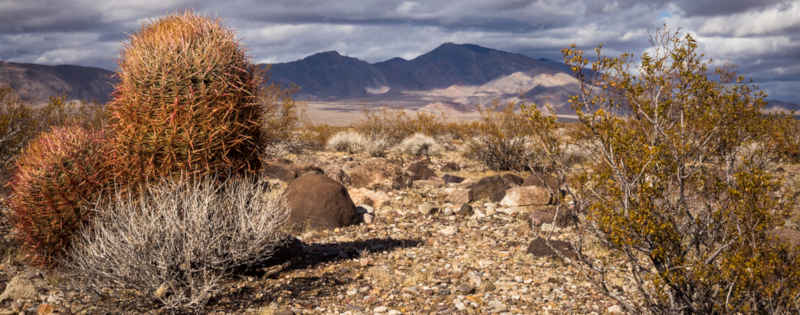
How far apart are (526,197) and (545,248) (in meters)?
3.28

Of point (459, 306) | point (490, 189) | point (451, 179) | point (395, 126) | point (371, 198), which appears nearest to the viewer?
point (459, 306)

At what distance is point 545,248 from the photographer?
7359mm

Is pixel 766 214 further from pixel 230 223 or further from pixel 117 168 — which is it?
pixel 117 168

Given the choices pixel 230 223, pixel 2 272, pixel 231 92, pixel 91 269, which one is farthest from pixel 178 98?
pixel 2 272

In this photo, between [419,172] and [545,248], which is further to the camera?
[419,172]

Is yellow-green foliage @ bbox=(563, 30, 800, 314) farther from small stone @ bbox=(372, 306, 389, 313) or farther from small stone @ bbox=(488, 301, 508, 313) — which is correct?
small stone @ bbox=(372, 306, 389, 313)

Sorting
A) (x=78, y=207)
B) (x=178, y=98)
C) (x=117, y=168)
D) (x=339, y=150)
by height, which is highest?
(x=178, y=98)

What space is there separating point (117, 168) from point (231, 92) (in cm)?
144

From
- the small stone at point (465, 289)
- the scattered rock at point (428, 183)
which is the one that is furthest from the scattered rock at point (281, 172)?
the small stone at point (465, 289)

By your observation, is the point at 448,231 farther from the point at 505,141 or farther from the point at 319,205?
the point at 505,141

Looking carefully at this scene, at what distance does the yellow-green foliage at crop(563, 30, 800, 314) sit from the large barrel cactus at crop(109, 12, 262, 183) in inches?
139

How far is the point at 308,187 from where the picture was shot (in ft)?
30.5

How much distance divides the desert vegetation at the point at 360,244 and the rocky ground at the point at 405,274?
36 millimetres

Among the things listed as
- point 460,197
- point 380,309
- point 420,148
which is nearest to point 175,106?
point 380,309
